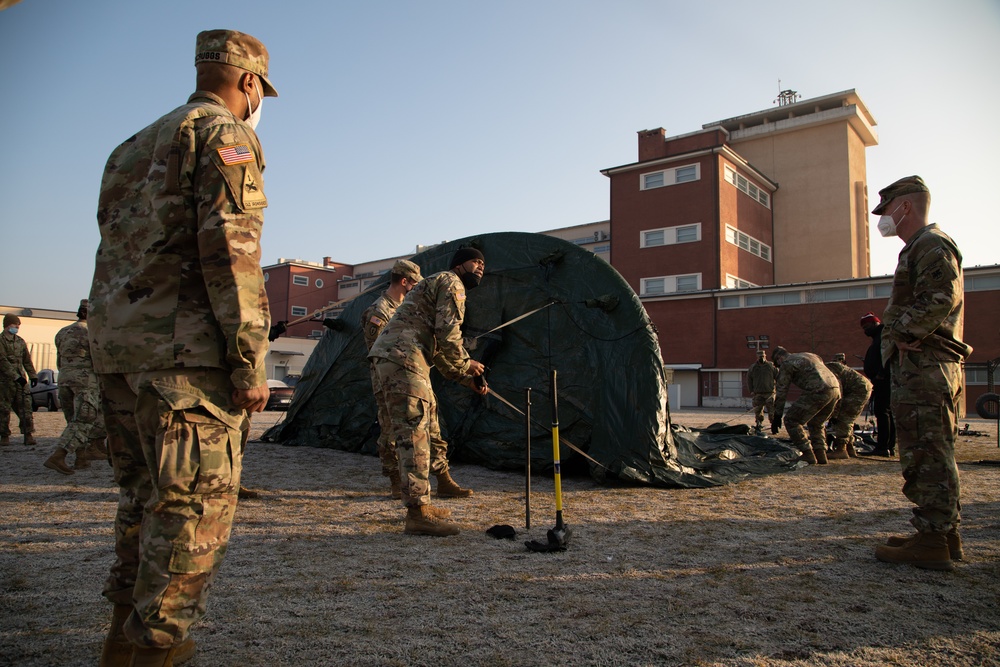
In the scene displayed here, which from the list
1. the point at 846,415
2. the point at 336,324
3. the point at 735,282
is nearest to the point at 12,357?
the point at 336,324

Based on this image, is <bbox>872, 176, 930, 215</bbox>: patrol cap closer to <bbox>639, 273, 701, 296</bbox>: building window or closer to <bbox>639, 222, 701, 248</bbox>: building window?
<bbox>639, 273, 701, 296</bbox>: building window

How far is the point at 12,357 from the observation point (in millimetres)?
9703

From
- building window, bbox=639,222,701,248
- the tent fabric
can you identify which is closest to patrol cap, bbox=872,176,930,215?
the tent fabric

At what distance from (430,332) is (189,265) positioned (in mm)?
2866

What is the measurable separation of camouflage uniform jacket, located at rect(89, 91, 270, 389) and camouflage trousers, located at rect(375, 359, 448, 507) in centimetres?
244

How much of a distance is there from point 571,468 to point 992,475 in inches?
198

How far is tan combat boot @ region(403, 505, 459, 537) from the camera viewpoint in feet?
14.6

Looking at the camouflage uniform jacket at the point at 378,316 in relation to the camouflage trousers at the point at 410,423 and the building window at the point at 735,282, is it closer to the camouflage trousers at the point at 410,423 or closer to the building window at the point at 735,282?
the camouflage trousers at the point at 410,423

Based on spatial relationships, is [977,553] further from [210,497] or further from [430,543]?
[210,497]

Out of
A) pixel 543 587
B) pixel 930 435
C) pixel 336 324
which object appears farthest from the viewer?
pixel 336 324

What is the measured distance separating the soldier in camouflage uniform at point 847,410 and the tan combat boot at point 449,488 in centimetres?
620

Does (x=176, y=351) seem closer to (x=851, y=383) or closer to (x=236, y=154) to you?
(x=236, y=154)

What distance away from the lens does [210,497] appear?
2166 mm

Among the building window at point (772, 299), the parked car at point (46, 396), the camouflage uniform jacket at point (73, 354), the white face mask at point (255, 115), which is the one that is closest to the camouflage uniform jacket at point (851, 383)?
the white face mask at point (255, 115)
